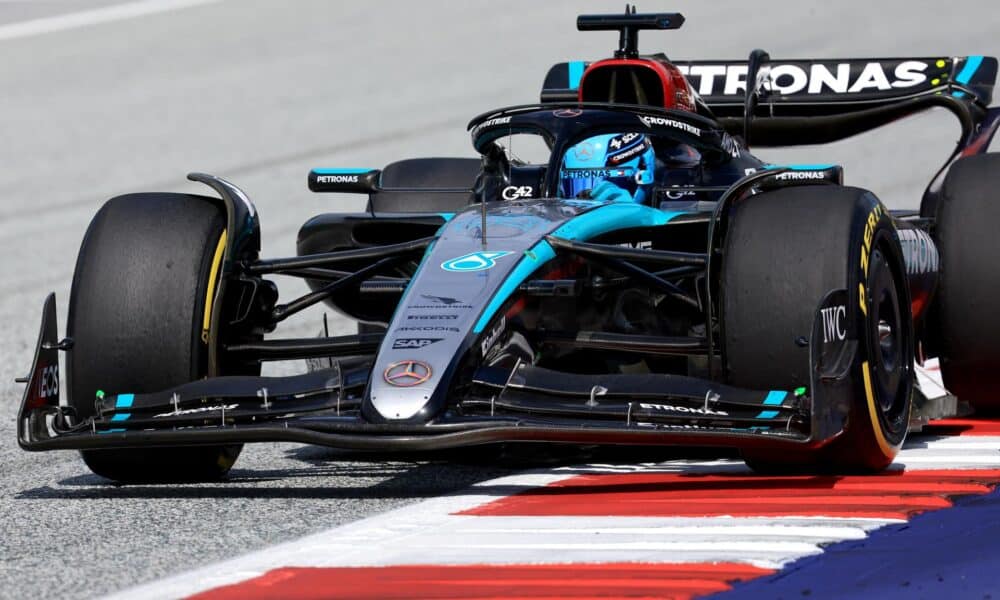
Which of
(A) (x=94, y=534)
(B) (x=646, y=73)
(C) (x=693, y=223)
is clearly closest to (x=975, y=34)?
(B) (x=646, y=73)

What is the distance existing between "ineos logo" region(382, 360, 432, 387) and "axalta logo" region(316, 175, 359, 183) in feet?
7.44

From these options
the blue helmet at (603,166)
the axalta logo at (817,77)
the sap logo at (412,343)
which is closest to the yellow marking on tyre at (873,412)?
the sap logo at (412,343)

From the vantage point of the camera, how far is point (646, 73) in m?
7.70

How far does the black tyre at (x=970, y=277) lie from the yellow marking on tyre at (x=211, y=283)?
9.62 feet

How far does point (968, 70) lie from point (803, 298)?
13.9ft

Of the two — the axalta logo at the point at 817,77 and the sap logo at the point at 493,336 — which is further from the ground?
the axalta logo at the point at 817,77

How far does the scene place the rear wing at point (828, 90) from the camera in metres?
8.97

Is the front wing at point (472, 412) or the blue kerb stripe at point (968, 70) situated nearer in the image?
the front wing at point (472, 412)

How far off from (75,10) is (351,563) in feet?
65.5

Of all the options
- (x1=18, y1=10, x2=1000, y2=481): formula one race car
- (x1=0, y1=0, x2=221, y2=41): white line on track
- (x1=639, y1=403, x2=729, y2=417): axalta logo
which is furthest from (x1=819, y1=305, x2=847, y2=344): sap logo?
(x1=0, y1=0, x2=221, y2=41): white line on track

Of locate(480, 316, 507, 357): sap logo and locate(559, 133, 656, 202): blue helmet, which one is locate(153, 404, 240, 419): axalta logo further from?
locate(559, 133, 656, 202): blue helmet

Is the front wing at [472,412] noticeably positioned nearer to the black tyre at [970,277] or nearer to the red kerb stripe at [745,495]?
the red kerb stripe at [745,495]

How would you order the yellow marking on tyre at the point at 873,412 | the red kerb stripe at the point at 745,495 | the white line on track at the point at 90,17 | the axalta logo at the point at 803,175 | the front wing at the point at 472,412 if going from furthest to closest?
the white line on track at the point at 90,17 < the axalta logo at the point at 803,175 < the yellow marking on tyre at the point at 873,412 < the front wing at the point at 472,412 < the red kerb stripe at the point at 745,495

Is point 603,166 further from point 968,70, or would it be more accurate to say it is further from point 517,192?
point 968,70
